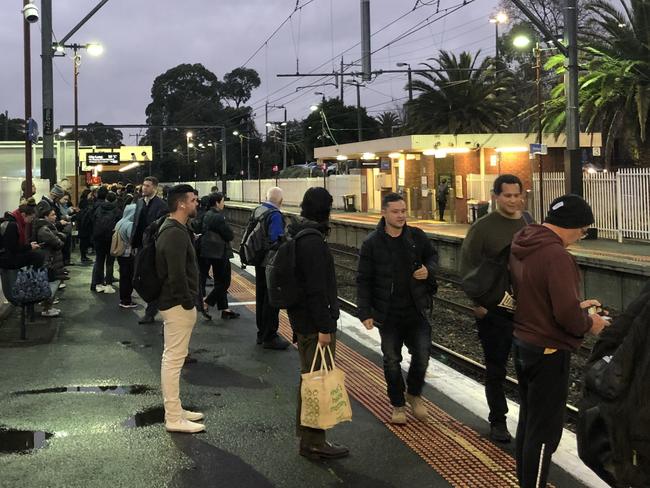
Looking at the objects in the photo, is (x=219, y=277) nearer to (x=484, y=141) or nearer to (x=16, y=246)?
(x=16, y=246)

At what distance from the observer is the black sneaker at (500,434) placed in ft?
16.0

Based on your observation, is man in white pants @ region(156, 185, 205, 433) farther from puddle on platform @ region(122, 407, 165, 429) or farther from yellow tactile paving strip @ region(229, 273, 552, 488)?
yellow tactile paving strip @ region(229, 273, 552, 488)

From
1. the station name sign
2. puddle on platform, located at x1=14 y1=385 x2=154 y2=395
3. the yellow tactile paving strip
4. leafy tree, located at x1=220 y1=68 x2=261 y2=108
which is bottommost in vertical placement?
the yellow tactile paving strip

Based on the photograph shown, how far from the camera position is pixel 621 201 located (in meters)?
18.5

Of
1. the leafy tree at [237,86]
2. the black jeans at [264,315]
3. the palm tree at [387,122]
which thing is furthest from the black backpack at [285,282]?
the leafy tree at [237,86]

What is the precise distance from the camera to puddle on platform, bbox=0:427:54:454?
4707 mm

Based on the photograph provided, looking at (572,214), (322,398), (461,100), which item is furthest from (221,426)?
(461,100)

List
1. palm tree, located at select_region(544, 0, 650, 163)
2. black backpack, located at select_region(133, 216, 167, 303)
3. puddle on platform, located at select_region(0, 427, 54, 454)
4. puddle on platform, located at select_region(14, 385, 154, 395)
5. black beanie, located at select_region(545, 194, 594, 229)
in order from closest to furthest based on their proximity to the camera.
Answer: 1. black beanie, located at select_region(545, 194, 594, 229)
2. puddle on platform, located at select_region(0, 427, 54, 454)
3. black backpack, located at select_region(133, 216, 167, 303)
4. puddle on platform, located at select_region(14, 385, 154, 395)
5. palm tree, located at select_region(544, 0, 650, 163)

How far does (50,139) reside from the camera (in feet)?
53.9

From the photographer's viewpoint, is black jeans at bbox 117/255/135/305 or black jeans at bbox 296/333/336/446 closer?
black jeans at bbox 296/333/336/446

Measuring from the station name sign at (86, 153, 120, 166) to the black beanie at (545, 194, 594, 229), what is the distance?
139 feet

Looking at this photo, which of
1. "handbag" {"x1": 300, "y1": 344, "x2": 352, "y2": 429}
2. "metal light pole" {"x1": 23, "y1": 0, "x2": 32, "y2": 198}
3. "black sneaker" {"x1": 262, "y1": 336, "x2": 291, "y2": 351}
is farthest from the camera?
"metal light pole" {"x1": 23, "y1": 0, "x2": 32, "y2": 198}

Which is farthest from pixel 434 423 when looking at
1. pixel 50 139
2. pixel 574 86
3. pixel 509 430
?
pixel 50 139

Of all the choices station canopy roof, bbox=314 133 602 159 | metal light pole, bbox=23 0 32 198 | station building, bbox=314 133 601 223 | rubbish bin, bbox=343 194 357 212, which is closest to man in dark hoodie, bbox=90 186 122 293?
metal light pole, bbox=23 0 32 198
